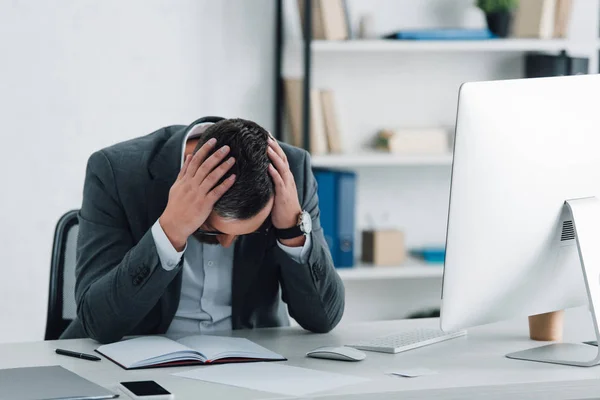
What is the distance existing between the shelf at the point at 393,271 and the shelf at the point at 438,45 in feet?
2.51

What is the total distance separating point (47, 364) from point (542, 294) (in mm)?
864

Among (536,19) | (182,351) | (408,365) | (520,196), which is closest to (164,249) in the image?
(182,351)

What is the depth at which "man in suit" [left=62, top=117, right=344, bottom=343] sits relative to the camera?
167 cm

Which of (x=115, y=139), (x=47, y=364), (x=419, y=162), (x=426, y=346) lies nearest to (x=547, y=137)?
(x=426, y=346)

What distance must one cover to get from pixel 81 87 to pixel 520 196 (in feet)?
6.68

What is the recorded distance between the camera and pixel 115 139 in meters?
3.24

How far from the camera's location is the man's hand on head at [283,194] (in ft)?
5.66

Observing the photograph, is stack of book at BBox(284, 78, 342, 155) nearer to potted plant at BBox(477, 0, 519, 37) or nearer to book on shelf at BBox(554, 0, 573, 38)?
potted plant at BBox(477, 0, 519, 37)

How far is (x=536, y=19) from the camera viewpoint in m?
3.34

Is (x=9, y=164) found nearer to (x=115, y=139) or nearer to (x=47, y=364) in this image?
(x=115, y=139)

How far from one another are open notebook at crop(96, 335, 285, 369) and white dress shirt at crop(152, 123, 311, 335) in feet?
0.71

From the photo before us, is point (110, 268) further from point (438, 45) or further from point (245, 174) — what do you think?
point (438, 45)

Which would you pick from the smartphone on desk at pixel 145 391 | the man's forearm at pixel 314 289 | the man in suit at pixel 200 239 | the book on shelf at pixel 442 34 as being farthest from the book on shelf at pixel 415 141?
the smartphone on desk at pixel 145 391

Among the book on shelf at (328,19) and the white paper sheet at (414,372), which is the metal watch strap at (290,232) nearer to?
the white paper sheet at (414,372)
